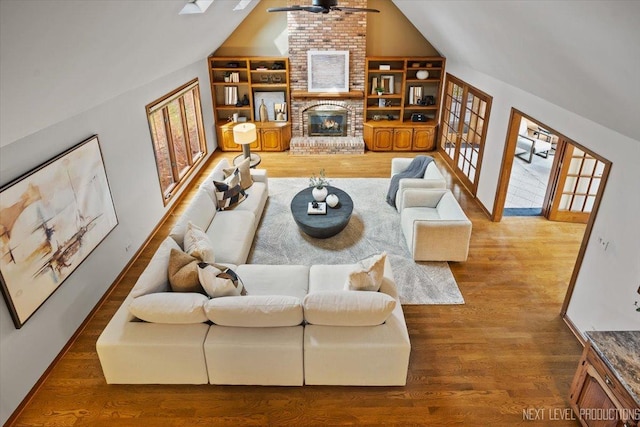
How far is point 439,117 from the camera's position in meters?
9.30

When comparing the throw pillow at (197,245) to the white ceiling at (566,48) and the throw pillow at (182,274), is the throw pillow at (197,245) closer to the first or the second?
the throw pillow at (182,274)

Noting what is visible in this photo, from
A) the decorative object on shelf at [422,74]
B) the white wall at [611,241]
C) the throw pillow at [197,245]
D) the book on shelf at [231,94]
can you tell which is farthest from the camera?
the book on shelf at [231,94]

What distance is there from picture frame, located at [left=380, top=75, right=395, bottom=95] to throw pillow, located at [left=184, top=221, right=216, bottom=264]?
621 cm

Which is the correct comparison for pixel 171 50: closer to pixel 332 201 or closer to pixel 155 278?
pixel 332 201

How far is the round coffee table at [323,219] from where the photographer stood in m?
5.70

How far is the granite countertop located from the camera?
2.78m

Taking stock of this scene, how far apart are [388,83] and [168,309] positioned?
7378 mm

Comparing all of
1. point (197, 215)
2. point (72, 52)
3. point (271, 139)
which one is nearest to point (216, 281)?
point (197, 215)

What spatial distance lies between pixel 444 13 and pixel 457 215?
2687mm

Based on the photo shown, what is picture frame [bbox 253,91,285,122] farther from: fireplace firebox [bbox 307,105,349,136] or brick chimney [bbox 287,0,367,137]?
fireplace firebox [bbox 307,105,349,136]

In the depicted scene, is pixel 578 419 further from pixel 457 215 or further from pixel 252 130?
pixel 252 130

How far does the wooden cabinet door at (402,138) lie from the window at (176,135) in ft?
13.5

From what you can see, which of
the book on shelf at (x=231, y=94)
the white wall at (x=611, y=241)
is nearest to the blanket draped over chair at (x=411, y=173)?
the white wall at (x=611, y=241)

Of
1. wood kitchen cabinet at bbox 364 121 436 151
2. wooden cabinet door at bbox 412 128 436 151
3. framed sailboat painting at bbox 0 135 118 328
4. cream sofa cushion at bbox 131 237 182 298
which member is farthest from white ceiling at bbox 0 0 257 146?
wooden cabinet door at bbox 412 128 436 151
